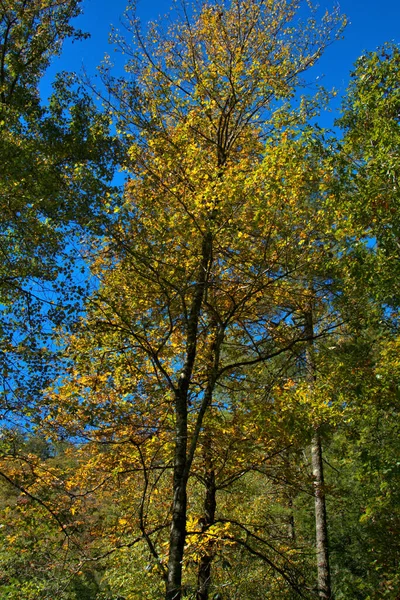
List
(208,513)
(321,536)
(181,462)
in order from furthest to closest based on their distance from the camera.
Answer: (321,536)
(208,513)
(181,462)

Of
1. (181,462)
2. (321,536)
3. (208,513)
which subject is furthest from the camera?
(321,536)

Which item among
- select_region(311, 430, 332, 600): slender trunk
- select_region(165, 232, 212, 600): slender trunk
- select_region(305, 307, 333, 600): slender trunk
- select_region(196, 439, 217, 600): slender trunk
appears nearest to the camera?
select_region(165, 232, 212, 600): slender trunk

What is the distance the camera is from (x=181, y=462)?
17.8ft

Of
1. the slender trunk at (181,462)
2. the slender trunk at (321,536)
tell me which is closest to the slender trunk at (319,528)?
the slender trunk at (321,536)

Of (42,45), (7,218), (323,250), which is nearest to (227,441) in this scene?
(323,250)

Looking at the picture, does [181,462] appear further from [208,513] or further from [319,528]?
[319,528]

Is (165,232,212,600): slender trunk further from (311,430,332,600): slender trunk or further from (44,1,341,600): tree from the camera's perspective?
(311,430,332,600): slender trunk

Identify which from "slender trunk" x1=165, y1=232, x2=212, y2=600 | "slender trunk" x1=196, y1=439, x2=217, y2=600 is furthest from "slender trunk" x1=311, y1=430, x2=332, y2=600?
"slender trunk" x1=165, y1=232, x2=212, y2=600

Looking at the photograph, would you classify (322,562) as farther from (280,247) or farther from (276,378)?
(280,247)

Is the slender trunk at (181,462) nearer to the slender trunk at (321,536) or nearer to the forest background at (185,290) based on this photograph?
the forest background at (185,290)

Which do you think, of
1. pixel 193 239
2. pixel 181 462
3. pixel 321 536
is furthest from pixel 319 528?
pixel 193 239

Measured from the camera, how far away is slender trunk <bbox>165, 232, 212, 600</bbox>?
15.6ft

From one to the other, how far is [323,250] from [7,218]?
4.49 metres

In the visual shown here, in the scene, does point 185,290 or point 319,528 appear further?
point 319,528
